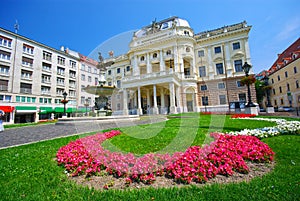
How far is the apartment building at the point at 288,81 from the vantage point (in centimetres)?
3247

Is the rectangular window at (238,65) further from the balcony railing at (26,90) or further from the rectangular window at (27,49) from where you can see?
the rectangular window at (27,49)

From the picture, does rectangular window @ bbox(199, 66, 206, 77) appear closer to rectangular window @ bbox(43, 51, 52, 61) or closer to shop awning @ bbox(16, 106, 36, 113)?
rectangular window @ bbox(43, 51, 52, 61)

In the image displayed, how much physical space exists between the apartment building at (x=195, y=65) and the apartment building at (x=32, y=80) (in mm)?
17028

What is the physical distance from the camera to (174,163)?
3225mm

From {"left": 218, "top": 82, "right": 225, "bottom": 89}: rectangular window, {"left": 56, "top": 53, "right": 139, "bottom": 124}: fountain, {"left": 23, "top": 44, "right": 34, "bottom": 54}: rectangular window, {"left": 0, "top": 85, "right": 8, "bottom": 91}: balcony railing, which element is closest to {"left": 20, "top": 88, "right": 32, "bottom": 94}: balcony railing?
{"left": 0, "top": 85, "right": 8, "bottom": 91}: balcony railing

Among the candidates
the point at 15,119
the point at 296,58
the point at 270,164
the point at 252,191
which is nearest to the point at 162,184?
the point at 252,191

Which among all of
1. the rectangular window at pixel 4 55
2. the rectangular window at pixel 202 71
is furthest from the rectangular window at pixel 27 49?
the rectangular window at pixel 202 71

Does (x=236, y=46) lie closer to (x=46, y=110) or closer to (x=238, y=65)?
(x=238, y=65)

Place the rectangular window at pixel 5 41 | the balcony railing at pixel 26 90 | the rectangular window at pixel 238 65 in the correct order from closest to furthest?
the rectangular window at pixel 5 41
the balcony railing at pixel 26 90
the rectangular window at pixel 238 65

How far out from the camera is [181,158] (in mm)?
3352

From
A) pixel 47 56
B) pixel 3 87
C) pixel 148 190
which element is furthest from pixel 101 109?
pixel 47 56

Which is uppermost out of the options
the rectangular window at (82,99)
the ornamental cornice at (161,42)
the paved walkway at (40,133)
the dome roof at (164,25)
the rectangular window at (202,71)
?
the dome roof at (164,25)

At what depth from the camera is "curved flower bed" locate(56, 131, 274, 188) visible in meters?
2.94

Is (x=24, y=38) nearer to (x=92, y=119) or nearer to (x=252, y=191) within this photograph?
(x=92, y=119)
